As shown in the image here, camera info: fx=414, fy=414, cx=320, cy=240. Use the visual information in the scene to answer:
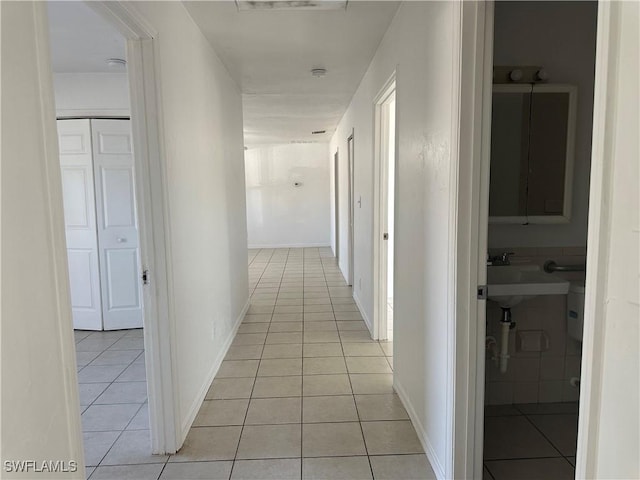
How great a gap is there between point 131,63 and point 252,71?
1890 mm

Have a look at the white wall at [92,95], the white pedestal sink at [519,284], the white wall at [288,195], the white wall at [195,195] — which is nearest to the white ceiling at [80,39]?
the white wall at [92,95]

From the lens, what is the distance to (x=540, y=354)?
2521 millimetres

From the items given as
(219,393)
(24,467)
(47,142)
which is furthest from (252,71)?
(24,467)

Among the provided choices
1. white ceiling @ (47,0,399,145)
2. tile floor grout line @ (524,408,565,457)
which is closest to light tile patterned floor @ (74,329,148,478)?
tile floor grout line @ (524,408,565,457)

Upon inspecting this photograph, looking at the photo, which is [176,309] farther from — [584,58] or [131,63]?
[584,58]

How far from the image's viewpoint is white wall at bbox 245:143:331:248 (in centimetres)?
931

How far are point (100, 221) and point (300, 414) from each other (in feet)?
9.04

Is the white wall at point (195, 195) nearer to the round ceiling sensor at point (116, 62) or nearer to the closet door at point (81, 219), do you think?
the round ceiling sensor at point (116, 62)

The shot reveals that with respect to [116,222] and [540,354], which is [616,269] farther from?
[116,222]

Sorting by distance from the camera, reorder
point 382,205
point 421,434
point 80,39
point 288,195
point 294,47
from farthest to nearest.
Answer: point 288,195, point 382,205, point 294,47, point 80,39, point 421,434

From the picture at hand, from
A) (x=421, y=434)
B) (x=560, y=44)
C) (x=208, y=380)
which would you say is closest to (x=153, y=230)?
(x=208, y=380)

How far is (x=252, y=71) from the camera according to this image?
3648 mm

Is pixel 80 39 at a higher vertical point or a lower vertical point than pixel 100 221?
higher

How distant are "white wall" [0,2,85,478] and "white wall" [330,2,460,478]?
4.50 feet
